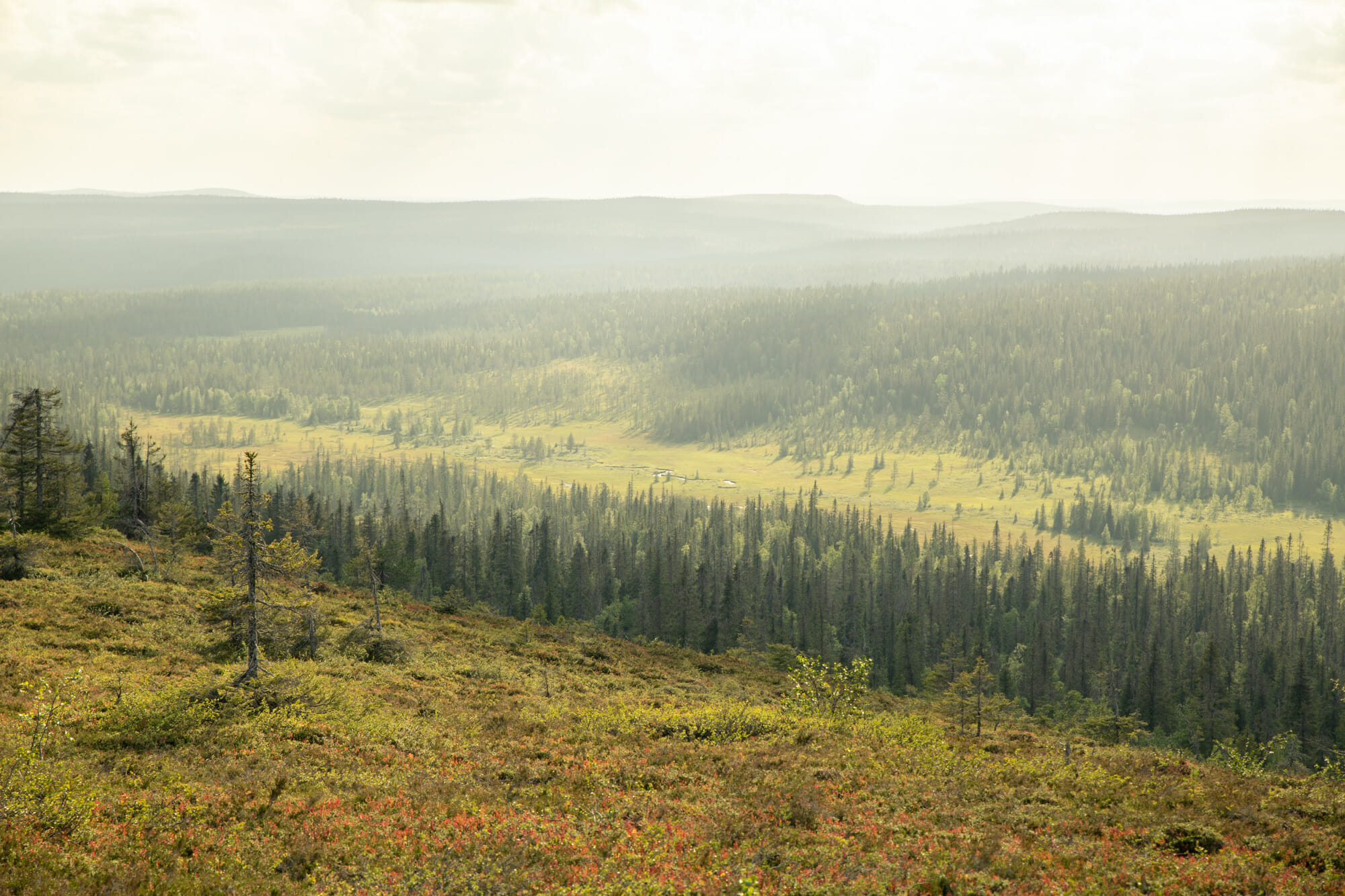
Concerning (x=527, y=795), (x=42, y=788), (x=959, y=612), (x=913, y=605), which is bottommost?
(x=913, y=605)

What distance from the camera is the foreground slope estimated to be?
28047mm

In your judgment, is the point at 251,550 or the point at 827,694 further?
the point at 827,694

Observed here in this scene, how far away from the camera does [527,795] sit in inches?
1435

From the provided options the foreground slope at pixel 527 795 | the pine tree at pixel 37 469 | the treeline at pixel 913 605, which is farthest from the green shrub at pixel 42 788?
the treeline at pixel 913 605

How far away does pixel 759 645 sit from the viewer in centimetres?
13350

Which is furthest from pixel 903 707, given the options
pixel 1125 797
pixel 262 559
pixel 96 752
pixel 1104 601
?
pixel 1104 601

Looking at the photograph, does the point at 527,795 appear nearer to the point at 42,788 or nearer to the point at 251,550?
the point at 42,788

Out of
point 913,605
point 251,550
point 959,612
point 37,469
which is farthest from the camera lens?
point 913,605

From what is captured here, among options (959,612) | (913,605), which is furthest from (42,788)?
(913,605)

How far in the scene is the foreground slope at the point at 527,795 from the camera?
28047mm

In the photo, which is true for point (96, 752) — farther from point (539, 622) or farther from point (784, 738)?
point (539, 622)

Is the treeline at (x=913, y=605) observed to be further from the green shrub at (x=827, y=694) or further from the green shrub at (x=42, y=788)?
the green shrub at (x=42, y=788)

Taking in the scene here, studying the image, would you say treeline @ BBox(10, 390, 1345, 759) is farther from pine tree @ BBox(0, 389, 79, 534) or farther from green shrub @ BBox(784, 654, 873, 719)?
green shrub @ BBox(784, 654, 873, 719)

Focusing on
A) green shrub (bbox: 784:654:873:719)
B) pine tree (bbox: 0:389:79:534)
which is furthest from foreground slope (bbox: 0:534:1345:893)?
pine tree (bbox: 0:389:79:534)
